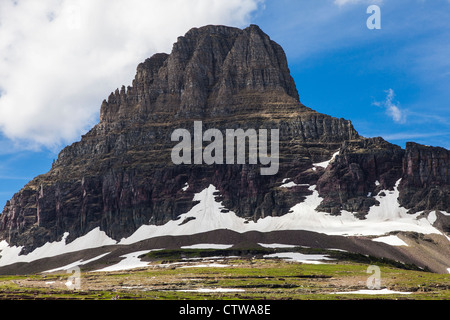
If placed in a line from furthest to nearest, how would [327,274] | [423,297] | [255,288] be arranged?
1. [327,274]
2. [255,288]
3. [423,297]

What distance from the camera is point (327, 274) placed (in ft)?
602

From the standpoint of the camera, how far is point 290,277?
586 ft
